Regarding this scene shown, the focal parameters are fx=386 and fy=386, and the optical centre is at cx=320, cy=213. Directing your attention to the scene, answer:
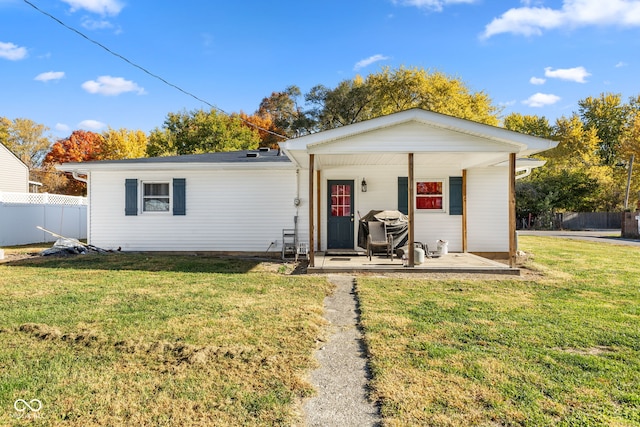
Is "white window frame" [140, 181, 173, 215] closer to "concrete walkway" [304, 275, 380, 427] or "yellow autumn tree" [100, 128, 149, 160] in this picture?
"concrete walkway" [304, 275, 380, 427]

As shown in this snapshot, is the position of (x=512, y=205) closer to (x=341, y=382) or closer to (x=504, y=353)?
(x=504, y=353)

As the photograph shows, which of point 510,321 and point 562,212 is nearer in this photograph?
point 510,321

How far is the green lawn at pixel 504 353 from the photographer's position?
2.45 m

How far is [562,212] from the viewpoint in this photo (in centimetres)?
2570

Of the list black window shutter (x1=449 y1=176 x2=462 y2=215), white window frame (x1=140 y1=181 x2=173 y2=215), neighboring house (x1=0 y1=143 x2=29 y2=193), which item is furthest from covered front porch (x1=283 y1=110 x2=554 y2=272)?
neighboring house (x1=0 y1=143 x2=29 y2=193)

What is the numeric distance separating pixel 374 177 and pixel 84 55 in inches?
398

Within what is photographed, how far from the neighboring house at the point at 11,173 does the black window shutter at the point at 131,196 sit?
50.1 ft

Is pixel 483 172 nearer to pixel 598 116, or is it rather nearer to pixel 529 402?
pixel 529 402

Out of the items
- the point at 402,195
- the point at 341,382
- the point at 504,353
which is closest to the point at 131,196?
the point at 402,195

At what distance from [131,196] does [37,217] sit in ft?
22.9

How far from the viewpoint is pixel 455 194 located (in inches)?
403

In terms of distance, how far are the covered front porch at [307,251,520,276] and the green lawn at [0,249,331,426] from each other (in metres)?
1.11

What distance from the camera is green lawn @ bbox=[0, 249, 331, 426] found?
246 centimetres

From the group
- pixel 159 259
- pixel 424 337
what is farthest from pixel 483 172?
pixel 159 259
